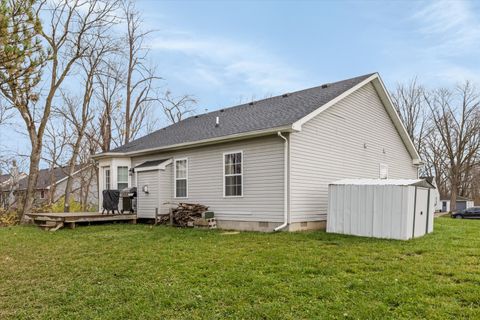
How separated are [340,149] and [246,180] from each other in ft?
10.9

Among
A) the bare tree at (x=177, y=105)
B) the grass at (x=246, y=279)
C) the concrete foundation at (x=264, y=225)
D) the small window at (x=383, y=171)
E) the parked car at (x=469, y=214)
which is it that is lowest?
the parked car at (x=469, y=214)

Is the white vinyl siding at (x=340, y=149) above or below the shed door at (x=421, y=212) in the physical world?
above

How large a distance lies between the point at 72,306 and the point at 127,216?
9413 millimetres

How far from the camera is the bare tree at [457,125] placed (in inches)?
1410

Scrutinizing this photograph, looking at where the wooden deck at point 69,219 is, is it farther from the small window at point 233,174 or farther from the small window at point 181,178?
the small window at point 233,174

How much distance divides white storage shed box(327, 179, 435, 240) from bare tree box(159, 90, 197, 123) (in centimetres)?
1919

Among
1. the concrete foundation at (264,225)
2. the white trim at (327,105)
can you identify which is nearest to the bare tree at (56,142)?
the concrete foundation at (264,225)

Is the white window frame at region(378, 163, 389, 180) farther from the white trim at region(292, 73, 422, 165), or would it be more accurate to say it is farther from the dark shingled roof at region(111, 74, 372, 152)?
the dark shingled roof at region(111, 74, 372, 152)

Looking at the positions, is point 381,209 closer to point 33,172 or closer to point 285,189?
point 285,189

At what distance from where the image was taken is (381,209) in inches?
353

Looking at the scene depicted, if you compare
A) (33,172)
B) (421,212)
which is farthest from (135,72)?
(421,212)

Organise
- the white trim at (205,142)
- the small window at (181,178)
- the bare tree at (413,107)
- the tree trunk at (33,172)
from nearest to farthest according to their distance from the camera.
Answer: the white trim at (205,142), the small window at (181,178), the tree trunk at (33,172), the bare tree at (413,107)

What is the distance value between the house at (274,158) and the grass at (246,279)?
194 cm

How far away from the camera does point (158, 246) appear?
816 cm
